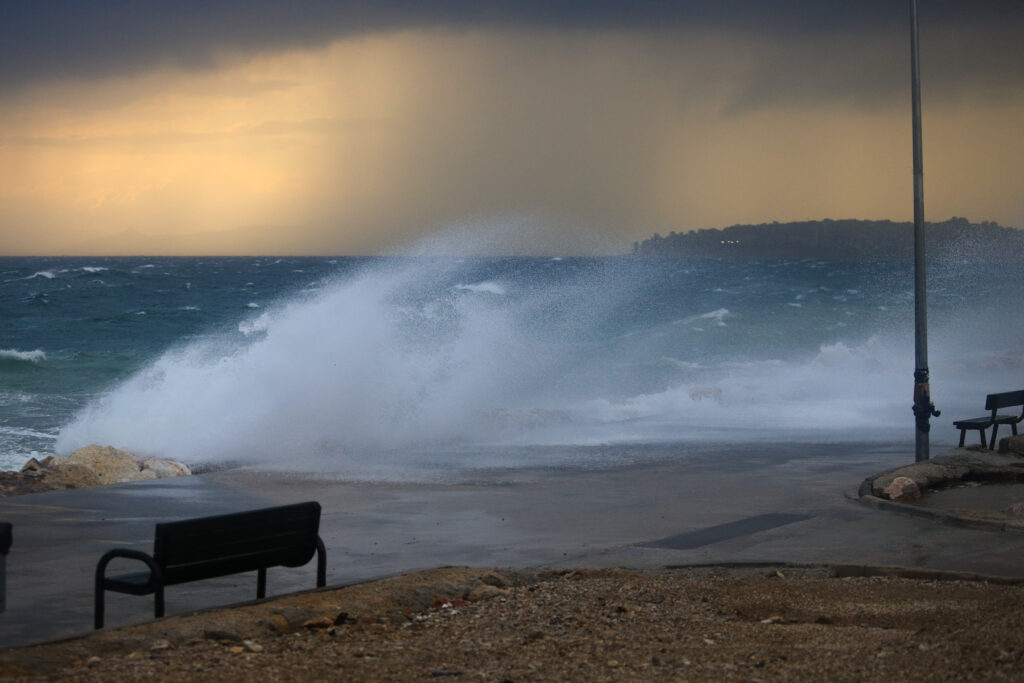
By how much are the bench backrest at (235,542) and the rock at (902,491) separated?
612 centimetres

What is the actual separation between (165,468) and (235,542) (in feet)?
29.8

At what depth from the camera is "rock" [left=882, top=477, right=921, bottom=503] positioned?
11.4 meters

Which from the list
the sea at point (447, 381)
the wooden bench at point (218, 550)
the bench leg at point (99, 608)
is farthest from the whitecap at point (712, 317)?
the bench leg at point (99, 608)

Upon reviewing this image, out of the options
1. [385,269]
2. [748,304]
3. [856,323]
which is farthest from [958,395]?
[748,304]

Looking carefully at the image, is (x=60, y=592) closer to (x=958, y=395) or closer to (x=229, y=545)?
(x=229, y=545)

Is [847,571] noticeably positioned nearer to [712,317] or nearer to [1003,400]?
[1003,400]

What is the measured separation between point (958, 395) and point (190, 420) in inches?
666

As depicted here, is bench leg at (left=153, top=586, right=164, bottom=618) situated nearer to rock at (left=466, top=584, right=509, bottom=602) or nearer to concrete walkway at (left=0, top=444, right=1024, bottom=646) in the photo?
concrete walkway at (left=0, top=444, right=1024, bottom=646)

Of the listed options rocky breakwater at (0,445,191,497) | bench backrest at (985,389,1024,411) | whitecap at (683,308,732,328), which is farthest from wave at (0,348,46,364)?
bench backrest at (985,389,1024,411)

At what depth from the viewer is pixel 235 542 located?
286 inches

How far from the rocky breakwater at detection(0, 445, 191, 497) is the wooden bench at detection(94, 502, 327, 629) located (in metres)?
7.59

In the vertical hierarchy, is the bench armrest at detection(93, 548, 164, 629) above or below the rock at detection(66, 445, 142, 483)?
below

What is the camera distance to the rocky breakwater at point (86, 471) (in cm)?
1430

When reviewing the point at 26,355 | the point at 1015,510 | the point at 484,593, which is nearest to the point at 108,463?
the point at 484,593
